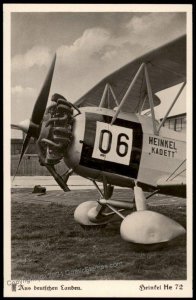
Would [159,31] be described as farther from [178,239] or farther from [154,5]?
[178,239]

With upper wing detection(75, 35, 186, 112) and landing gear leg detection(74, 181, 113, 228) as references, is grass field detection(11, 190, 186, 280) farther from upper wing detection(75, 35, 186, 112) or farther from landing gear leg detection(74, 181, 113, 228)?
upper wing detection(75, 35, 186, 112)

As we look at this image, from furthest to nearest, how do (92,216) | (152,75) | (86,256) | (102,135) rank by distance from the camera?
(92,216) → (152,75) → (86,256) → (102,135)

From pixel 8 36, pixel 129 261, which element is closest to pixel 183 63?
pixel 8 36

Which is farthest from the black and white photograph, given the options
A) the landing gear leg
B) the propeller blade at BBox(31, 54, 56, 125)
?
the landing gear leg

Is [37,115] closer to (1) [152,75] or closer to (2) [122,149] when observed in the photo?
(2) [122,149]

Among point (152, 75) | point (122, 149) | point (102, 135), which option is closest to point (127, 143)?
point (122, 149)

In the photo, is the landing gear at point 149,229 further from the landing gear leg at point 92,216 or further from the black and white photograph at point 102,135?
the landing gear leg at point 92,216

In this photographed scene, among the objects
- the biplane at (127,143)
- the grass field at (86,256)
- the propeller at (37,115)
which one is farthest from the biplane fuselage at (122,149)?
the grass field at (86,256)
